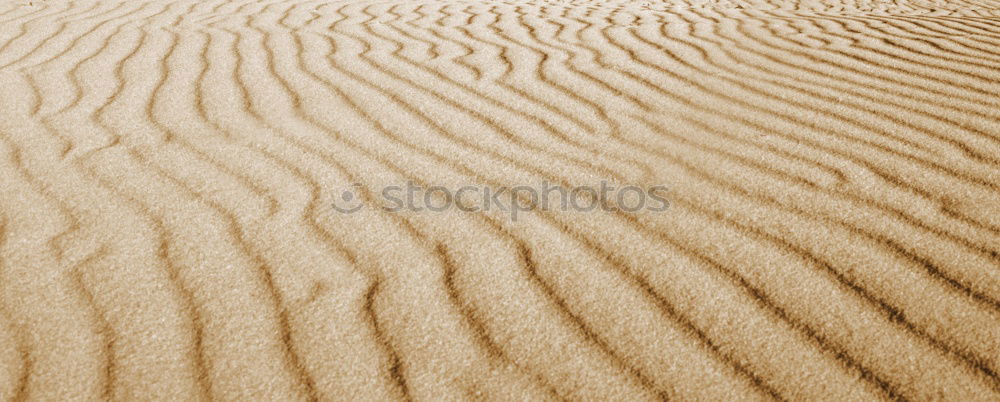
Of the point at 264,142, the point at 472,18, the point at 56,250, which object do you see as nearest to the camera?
the point at 56,250

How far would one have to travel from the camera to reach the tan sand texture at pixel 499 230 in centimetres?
128

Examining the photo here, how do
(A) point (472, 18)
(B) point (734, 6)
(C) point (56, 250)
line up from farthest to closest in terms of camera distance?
1. (B) point (734, 6)
2. (A) point (472, 18)
3. (C) point (56, 250)

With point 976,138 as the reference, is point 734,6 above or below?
below

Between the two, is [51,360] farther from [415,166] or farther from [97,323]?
[415,166]

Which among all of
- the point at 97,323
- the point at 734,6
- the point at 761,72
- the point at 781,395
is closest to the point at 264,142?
the point at 97,323

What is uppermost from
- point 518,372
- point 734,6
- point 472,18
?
point 518,372

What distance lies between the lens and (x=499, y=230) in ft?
5.65

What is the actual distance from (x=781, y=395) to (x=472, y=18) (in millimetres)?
3232

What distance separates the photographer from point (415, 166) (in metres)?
2.05

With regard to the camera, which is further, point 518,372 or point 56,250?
point 56,250

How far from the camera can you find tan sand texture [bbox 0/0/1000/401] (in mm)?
1279

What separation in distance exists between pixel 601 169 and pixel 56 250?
4.42 feet

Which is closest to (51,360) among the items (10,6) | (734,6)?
(10,6)

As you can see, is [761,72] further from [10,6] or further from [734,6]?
[10,6]
